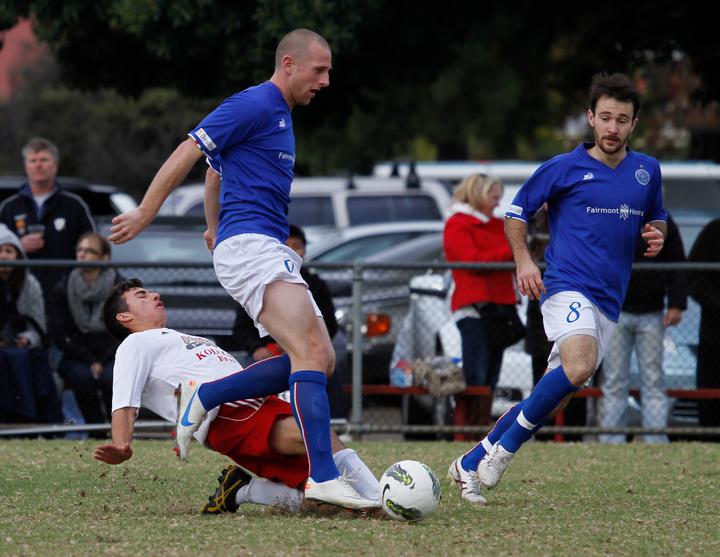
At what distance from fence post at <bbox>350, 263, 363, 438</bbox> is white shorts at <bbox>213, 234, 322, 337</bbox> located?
459 cm

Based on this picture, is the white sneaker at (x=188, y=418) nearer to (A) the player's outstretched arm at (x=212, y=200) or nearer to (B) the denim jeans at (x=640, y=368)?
(A) the player's outstretched arm at (x=212, y=200)

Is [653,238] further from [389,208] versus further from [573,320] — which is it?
[389,208]

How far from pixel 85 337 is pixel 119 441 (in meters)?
4.87

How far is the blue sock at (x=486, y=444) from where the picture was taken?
7.36 meters

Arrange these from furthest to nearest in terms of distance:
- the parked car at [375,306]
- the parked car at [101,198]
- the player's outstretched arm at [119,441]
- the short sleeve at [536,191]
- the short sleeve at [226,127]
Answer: the parked car at [101,198] < the parked car at [375,306] < the short sleeve at [536,191] < the short sleeve at [226,127] < the player's outstretched arm at [119,441]

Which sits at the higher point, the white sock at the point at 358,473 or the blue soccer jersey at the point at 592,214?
the blue soccer jersey at the point at 592,214

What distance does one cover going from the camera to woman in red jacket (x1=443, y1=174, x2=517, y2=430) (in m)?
11.2

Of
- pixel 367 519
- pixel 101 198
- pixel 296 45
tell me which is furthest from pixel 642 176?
pixel 101 198

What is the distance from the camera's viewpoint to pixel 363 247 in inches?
575

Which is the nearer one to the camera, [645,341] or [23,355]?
[23,355]

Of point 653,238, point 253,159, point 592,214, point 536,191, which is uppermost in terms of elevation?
point 253,159

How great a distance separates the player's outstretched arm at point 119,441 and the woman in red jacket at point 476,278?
495cm

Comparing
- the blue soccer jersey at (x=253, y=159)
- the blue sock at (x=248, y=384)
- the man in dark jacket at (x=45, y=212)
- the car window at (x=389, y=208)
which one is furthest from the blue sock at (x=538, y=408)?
the car window at (x=389, y=208)

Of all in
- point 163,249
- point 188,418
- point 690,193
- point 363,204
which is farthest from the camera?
point 363,204
